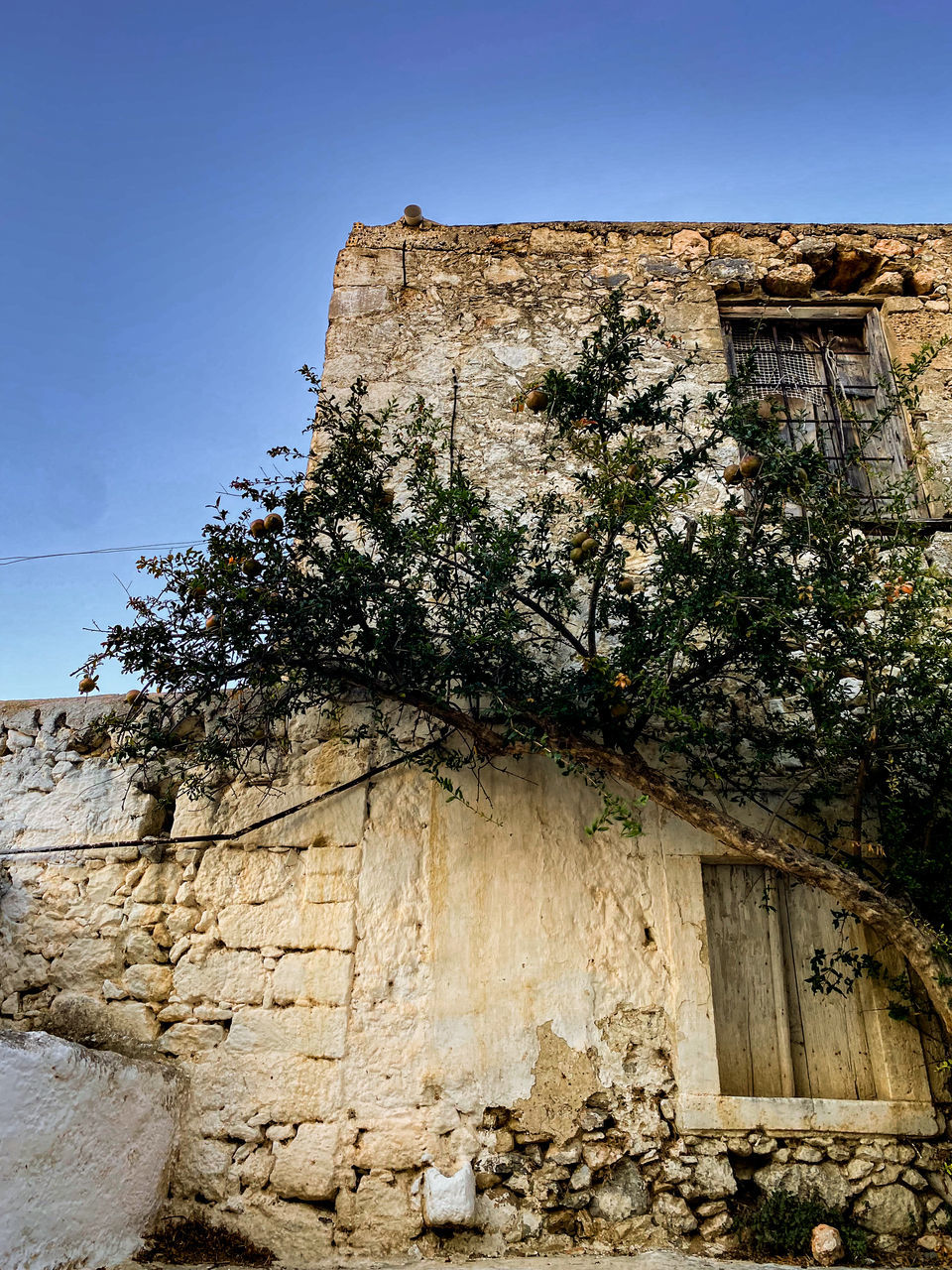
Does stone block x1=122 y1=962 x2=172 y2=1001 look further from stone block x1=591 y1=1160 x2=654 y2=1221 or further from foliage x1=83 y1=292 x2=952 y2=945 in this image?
stone block x1=591 y1=1160 x2=654 y2=1221

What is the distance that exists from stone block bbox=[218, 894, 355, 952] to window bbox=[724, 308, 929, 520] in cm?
365

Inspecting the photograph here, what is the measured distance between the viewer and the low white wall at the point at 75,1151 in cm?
292

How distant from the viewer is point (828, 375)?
5.79m

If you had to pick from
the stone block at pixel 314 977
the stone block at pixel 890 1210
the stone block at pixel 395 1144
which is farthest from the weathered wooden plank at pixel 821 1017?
the stone block at pixel 314 977

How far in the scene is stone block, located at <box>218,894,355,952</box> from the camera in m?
4.01

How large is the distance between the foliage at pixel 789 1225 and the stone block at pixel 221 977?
2123 mm

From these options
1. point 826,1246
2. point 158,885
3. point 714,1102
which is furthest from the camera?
point 158,885

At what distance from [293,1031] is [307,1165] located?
0.50 metres

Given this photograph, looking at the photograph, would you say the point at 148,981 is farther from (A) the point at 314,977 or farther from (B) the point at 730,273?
(B) the point at 730,273

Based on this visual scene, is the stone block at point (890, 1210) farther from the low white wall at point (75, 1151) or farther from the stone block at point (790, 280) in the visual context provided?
the stone block at point (790, 280)

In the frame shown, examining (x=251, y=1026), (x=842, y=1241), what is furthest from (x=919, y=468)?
(x=251, y=1026)

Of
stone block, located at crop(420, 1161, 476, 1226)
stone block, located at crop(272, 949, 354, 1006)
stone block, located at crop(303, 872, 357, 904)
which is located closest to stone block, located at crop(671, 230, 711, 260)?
stone block, located at crop(303, 872, 357, 904)

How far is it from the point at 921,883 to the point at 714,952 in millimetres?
912

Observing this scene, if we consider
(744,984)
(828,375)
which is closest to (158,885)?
(744,984)
